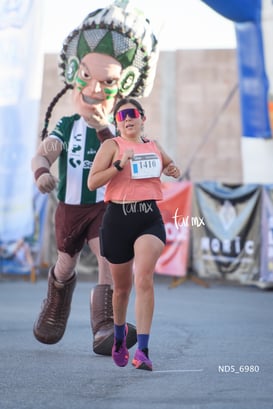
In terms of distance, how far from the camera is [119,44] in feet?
19.5

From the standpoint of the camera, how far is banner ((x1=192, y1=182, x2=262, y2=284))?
13500mm

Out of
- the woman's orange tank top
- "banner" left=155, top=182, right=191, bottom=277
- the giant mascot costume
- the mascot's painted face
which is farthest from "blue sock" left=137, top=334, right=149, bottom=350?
"banner" left=155, top=182, right=191, bottom=277

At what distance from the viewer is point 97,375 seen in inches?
185

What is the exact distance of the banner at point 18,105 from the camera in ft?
38.6

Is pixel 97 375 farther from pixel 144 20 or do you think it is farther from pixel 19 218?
pixel 19 218

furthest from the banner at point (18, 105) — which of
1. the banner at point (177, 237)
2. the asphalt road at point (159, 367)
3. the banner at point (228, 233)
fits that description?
the asphalt road at point (159, 367)

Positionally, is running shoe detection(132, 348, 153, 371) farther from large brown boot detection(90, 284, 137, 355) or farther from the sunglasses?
the sunglasses

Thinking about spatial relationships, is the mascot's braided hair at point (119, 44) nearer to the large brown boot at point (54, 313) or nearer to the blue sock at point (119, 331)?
the large brown boot at point (54, 313)

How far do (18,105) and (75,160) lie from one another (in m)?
6.65

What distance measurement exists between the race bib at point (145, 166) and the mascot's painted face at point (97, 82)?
1.03 meters

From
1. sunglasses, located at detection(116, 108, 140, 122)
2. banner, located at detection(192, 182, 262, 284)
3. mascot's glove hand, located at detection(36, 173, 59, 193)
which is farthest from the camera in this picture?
banner, located at detection(192, 182, 262, 284)

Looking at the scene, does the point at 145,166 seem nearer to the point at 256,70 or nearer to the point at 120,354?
the point at 120,354

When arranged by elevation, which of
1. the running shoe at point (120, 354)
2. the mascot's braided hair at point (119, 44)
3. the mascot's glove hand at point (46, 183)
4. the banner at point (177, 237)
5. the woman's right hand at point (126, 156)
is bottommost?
the banner at point (177, 237)

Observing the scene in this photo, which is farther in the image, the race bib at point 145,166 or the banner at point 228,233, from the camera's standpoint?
the banner at point 228,233
